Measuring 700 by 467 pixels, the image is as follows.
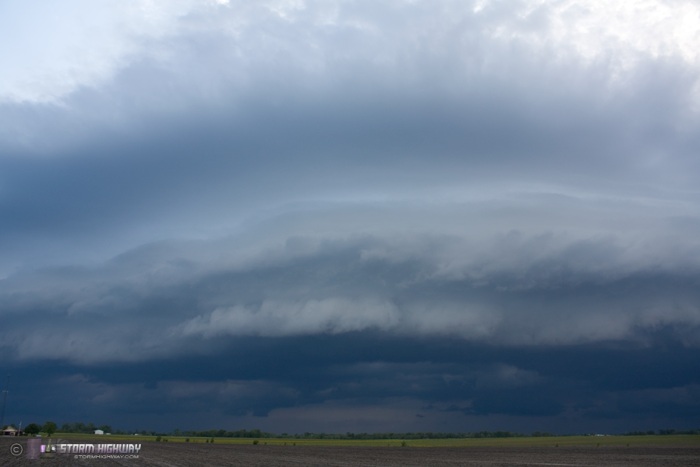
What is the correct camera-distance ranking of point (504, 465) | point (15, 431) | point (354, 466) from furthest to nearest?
point (15, 431), point (504, 465), point (354, 466)

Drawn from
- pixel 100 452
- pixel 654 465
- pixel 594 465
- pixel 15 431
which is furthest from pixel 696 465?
pixel 15 431

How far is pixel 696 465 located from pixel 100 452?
69.0 m

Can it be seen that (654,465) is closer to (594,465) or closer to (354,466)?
(594,465)

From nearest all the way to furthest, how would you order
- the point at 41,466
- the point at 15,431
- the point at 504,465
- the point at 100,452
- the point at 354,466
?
the point at 41,466, the point at 354,466, the point at 504,465, the point at 100,452, the point at 15,431

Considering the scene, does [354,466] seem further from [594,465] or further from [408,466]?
[594,465]

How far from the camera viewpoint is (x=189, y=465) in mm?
62031

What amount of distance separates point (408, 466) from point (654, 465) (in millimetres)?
23544

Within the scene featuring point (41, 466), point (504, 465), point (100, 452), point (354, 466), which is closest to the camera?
point (41, 466)

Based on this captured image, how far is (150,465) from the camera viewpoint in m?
61.4

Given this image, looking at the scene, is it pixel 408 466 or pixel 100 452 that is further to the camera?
pixel 100 452

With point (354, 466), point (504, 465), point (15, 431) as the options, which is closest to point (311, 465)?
point (354, 466)

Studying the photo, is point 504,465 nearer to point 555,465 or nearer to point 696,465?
point 555,465

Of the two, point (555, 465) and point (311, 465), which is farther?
point (555, 465)

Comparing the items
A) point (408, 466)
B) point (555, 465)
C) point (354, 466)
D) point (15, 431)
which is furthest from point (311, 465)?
point (15, 431)
